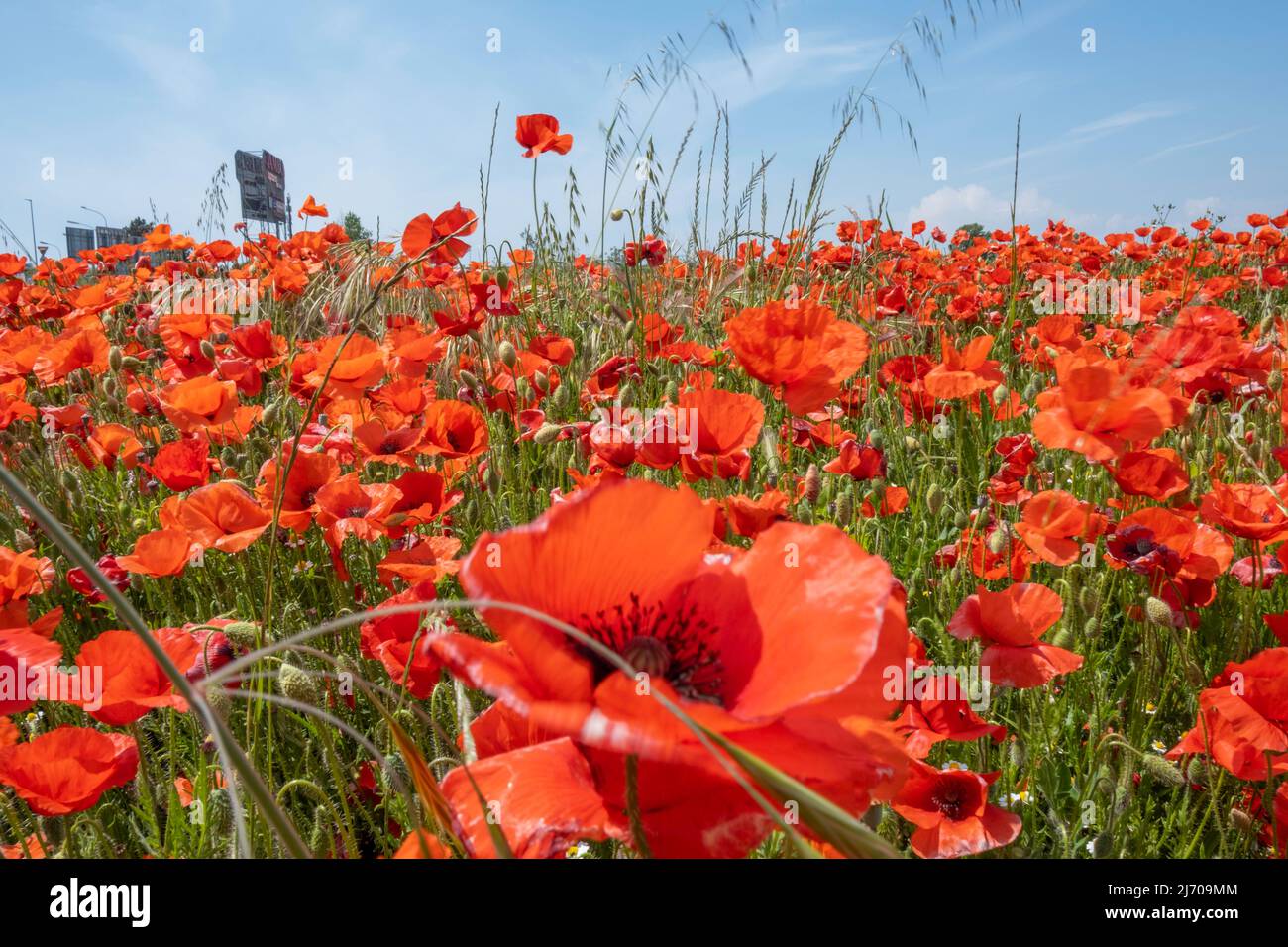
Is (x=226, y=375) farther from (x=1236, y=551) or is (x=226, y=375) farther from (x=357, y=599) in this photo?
(x=1236, y=551)

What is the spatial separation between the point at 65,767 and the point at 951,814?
1260mm

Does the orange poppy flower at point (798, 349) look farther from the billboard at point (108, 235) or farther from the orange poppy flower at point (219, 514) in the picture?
the billboard at point (108, 235)

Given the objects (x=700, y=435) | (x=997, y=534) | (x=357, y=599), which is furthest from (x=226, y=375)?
(x=997, y=534)

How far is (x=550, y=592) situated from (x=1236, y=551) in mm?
2560

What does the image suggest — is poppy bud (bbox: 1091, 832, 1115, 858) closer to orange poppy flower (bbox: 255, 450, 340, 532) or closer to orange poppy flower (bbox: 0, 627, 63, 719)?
orange poppy flower (bbox: 0, 627, 63, 719)

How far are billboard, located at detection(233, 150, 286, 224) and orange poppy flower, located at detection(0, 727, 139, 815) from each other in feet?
18.1

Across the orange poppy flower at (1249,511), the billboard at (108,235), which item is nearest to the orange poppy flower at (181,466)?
the orange poppy flower at (1249,511)

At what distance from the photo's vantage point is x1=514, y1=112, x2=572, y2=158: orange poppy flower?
3.14 metres

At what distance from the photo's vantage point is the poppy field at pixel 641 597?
54cm

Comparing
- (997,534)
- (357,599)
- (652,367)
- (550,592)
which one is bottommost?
(357,599)

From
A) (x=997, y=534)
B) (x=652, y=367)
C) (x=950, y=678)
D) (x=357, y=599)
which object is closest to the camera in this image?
(x=950, y=678)

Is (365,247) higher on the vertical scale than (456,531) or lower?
higher

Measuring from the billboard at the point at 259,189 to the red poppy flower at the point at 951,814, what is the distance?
6089 mm

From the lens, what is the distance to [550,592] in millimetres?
582
